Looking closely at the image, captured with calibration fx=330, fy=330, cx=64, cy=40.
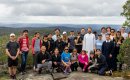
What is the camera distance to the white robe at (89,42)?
20.0 metres

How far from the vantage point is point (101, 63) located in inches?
771

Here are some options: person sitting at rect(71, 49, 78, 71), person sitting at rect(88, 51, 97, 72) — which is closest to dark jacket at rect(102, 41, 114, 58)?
person sitting at rect(88, 51, 97, 72)

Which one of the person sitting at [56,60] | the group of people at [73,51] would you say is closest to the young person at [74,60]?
the group of people at [73,51]

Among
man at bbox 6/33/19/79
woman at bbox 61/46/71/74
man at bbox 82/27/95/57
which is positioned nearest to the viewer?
man at bbox 6/33/19/79

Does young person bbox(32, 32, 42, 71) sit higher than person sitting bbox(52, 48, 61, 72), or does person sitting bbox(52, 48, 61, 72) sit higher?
young person bbox(32, 32, 42, 71)

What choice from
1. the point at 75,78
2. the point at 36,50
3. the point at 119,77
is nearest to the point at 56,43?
the point at 36,50

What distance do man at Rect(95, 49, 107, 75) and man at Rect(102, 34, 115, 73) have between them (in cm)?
47

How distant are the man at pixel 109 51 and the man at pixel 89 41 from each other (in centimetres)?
80

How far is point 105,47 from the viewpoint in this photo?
19.5 m

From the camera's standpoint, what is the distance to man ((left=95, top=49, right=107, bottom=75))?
1938 cm

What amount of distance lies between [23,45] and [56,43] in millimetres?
2064

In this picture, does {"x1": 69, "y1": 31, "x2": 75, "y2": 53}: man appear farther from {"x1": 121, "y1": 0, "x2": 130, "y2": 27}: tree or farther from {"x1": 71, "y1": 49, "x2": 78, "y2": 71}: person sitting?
{"x1": 121, "y1": 0, "x2": 130, "y2": 27}: tree

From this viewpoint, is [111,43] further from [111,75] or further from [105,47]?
[111,75]

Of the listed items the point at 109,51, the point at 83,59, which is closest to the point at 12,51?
the point at 83,59
